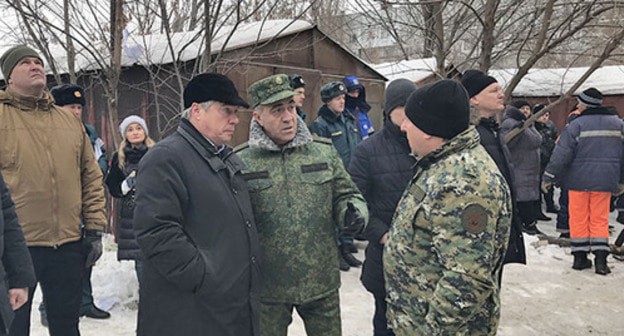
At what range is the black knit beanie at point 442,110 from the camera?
1.94 meters

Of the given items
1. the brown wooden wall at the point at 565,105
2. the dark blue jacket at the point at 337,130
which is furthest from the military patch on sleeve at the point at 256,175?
the brown wooden wall at the point at 565,105

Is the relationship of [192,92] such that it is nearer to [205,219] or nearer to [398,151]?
[205,219]

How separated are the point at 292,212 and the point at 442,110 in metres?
0.93

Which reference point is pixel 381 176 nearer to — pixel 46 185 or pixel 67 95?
pixel 46 185

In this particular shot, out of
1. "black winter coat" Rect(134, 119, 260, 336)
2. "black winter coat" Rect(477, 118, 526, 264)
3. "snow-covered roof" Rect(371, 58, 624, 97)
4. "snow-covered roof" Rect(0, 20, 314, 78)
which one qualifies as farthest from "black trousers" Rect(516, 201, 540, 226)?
"snow-covered roof" Rect(371, 58, 624, 97)

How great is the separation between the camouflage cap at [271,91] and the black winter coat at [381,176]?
0.77 m

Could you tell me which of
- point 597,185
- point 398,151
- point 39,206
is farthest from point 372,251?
point 597,185

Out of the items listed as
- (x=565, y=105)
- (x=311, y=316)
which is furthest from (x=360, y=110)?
(x=565, y=105)

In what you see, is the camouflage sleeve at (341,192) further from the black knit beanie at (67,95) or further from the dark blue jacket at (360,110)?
the dark blue jacket at (360,110)

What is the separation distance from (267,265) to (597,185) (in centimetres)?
442

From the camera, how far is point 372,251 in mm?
2906

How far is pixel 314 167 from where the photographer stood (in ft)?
8.22

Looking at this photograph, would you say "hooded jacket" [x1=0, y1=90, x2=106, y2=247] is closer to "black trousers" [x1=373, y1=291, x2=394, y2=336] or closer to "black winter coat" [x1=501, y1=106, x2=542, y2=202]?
"black trousers" [x1=373, y1=291, x2=394, y2=336]

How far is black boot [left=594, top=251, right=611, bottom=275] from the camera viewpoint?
523 cm
